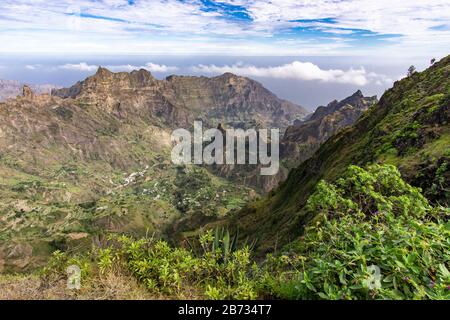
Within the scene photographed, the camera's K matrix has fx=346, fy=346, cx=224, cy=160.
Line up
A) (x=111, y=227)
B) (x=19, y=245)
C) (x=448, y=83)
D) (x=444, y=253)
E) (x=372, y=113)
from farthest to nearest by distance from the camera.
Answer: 1. (x=111, y=227)
2. (x=19, y=245)
3. (x=372, y=113)
4. (x=448, y=83)
5. (x=444, y=253)

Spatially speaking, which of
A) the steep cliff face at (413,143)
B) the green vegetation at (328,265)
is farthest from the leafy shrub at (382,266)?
the steep cliff face at (413,143)

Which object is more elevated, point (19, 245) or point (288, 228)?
point (288, 228)

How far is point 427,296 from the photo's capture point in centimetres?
485

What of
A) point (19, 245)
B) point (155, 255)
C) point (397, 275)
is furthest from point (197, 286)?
point (19, 245)

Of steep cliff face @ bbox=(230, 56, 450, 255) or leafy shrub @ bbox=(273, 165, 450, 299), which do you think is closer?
leafy shrub @ bbox=(273, 165, 450, 299)

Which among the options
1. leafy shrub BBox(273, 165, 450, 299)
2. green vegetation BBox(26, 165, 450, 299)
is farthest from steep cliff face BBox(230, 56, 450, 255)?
leafy shrub BBox(273, 165, 450, 299)

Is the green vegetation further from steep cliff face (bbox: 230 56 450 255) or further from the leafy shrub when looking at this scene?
steep cliff face (bbox: 230 56 450 255)

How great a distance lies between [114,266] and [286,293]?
3443 mm

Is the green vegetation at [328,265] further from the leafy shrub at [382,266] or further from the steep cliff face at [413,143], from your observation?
the steep cliff face at [413,143]

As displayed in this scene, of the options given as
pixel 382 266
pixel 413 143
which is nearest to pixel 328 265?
pixel 382 266

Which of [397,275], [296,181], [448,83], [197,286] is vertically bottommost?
[296,181]

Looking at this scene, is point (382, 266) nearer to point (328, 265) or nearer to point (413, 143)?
point (328, 265)

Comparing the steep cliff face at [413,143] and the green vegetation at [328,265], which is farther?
the steep cliff face at [413,143]
